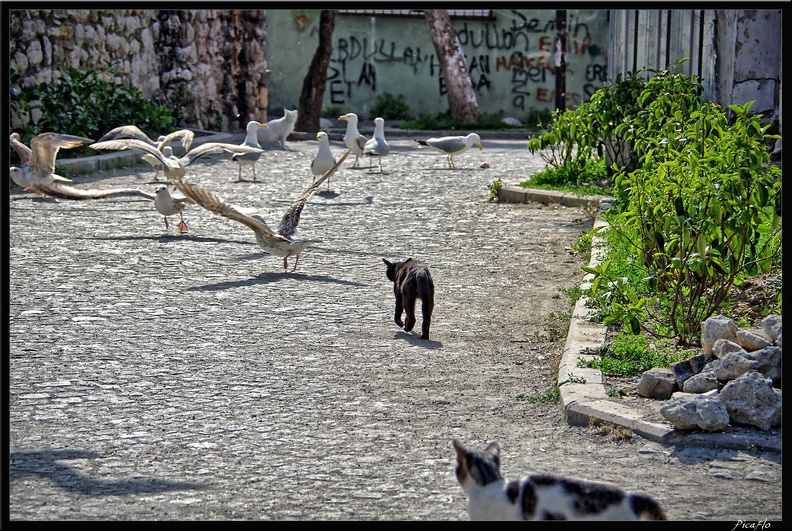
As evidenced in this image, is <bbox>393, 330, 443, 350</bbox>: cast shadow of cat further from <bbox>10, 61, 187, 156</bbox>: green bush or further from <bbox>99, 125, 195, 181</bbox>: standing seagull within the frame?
<bbox>10, 61, 187, 156</bbox>: green bush

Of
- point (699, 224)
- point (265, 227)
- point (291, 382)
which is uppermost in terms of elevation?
point (699, 224)

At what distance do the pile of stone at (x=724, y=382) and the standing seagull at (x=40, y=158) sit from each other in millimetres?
8007

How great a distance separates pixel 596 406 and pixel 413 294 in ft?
6.39

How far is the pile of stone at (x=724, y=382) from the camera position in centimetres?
451

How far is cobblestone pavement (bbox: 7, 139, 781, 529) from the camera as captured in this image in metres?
4.09

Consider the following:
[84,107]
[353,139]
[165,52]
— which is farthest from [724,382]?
[165,52]

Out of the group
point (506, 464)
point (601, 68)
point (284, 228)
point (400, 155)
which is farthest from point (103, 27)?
point (506, 464)

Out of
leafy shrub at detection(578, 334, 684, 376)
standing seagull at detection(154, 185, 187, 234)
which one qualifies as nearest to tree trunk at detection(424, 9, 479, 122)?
standing seagull at detection(154, 185, 187, 234)

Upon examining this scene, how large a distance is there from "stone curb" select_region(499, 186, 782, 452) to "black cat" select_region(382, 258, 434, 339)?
0.88 m

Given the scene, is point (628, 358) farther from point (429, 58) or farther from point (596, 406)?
point (429, 58)

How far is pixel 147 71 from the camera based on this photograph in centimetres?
2059

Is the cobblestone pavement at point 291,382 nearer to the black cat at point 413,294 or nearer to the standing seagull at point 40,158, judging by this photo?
the black cat at point 413,294

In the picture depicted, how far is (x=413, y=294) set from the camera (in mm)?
6578

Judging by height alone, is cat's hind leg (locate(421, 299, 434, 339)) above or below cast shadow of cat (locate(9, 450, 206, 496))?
above
